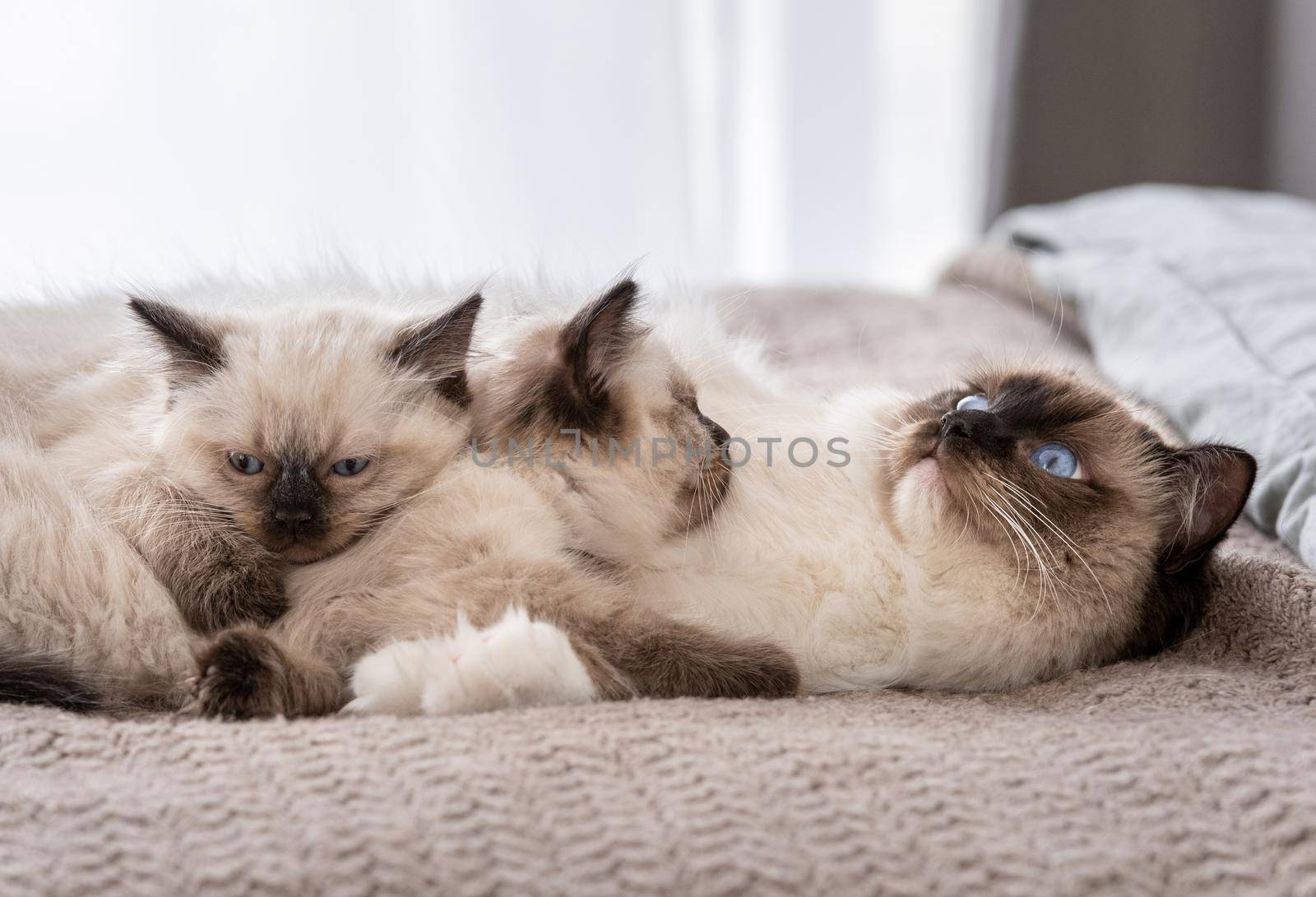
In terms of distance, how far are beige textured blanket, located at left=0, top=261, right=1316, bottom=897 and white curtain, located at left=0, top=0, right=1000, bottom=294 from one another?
0.57 metres

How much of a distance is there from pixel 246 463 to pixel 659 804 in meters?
0.54

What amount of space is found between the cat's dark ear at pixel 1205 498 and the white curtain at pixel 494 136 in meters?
0.61

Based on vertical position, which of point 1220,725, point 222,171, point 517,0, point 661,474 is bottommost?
point 1220,725

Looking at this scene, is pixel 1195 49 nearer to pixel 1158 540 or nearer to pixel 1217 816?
pixel 1158 540

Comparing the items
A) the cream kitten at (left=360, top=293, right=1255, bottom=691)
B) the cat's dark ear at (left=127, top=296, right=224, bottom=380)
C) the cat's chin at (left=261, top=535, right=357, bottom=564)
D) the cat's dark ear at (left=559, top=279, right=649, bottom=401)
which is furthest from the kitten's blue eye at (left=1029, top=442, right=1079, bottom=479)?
the cat's dark ear at (left=127, top=296, right=224, bottom=380)

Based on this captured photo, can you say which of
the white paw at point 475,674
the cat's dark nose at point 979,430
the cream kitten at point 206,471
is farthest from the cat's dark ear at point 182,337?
the cat's dark nose at point 979,430

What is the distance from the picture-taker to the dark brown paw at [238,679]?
0.79 meters

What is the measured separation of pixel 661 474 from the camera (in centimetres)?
100

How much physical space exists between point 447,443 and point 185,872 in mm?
465

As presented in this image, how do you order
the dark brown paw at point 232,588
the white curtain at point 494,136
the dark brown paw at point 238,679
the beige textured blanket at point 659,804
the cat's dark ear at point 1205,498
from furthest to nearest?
the white curtain at point 494,136 < the cat's dark ear at point 1205,498 < the dark brown paw at point 232,588 < the dark brown paw at point 238,679 < the beige textured blanket at point 659,804

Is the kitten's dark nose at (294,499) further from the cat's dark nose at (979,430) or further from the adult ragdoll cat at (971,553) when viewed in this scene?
the cat's dark nose at (979,430)

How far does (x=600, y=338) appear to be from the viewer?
3.18ft

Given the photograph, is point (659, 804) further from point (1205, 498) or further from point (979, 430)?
point (1205, 498)

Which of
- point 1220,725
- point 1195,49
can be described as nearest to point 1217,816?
point 1220,725
